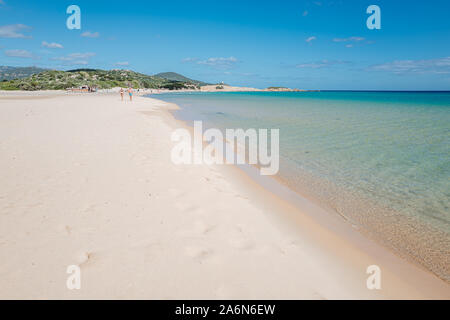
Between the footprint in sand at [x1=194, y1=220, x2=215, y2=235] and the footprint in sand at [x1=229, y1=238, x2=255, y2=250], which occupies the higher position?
the footprint in sand at [x1=194, y1=220, x2=215, y2=235]

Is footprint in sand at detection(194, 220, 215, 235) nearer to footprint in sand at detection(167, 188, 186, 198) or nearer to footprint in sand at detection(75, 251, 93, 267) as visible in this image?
footprint in sand at detection(167, 188, 186, 198)

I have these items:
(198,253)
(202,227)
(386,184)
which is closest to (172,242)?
(198,253)

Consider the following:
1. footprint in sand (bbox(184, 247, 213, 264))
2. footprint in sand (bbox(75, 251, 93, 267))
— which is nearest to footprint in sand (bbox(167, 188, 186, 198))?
footprint in sand (bbox(184, 247, 213, 264))

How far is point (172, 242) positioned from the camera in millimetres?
3197

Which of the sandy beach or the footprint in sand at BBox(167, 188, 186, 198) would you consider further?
the footprint in sand at BBox(167, 188, 186, 198)

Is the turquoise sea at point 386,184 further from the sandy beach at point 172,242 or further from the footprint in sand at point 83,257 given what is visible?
the footprint in sand at point 83,257

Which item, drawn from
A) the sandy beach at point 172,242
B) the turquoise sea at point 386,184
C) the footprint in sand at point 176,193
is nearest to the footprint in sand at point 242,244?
the sandy beach at point 172,242

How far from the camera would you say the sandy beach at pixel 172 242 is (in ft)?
8.26

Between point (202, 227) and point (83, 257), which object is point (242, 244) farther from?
point (83, 257)

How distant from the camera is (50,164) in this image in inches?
232

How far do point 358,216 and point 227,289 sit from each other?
361 centimetres

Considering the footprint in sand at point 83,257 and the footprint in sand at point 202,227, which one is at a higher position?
the footprint in sand at point 202,227

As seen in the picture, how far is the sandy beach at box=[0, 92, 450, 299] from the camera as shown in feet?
8.26
